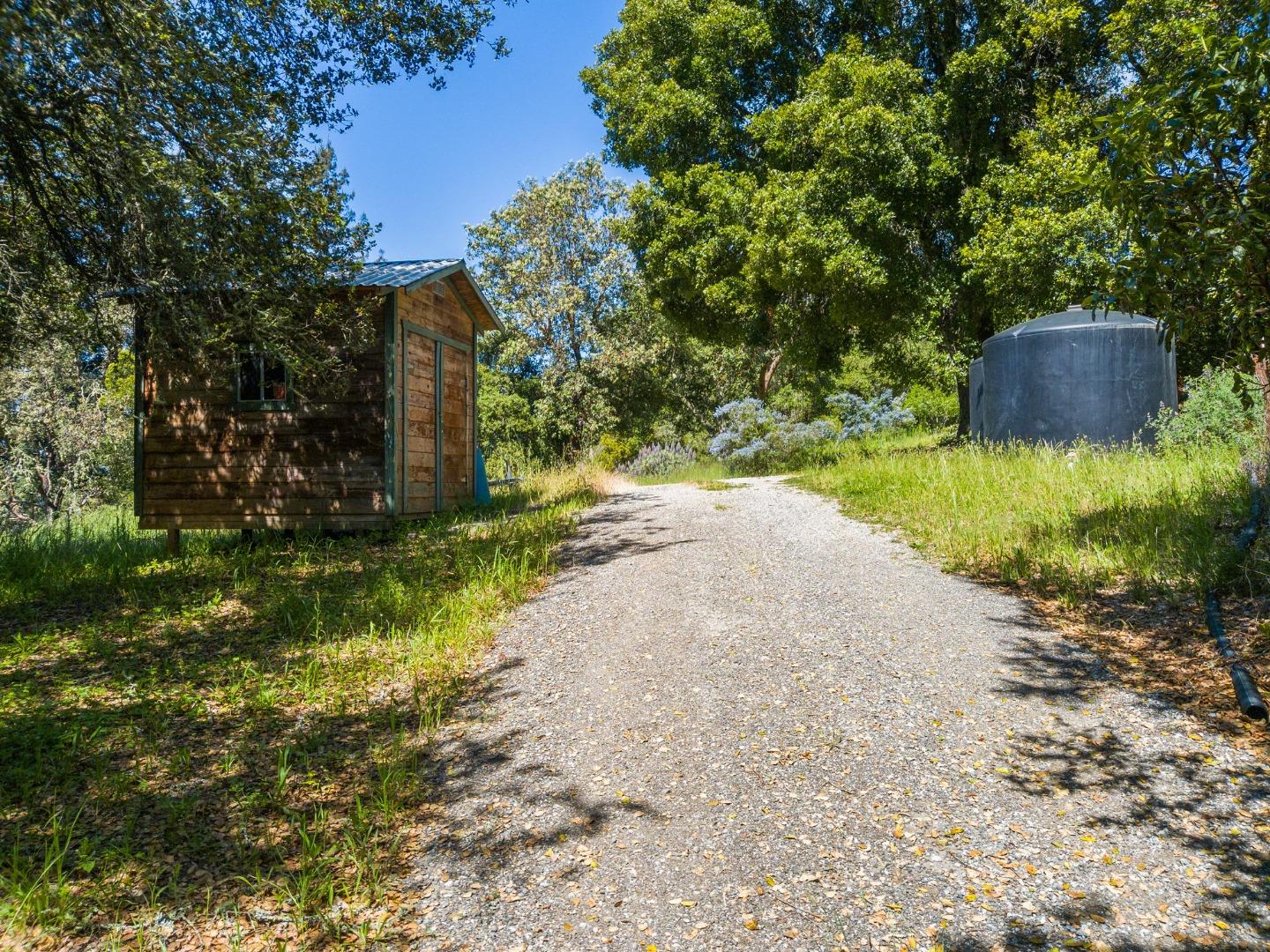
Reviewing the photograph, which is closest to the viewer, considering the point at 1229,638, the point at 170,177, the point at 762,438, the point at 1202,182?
the point at 1202,182

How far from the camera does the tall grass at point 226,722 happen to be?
2629 mm

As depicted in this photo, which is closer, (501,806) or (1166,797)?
(1166,797)

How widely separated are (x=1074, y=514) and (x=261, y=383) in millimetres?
9285

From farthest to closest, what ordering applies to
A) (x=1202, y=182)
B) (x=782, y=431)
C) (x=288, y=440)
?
(x=782, y=431)
(x=288, y=440)
(x=1202, y=182)

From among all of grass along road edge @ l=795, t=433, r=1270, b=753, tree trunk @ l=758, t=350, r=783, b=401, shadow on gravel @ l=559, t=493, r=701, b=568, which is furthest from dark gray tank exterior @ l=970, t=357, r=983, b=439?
tree trunk @ l=758, t=350, r=783, b=401

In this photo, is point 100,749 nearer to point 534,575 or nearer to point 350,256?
point 534,575

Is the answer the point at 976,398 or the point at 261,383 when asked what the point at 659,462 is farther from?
the point at 261,383

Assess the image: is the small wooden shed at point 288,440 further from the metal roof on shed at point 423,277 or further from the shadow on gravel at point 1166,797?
the shadow on gravel at point 1166,797

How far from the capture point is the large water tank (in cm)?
1027

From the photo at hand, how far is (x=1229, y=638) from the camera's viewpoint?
4.04 meters

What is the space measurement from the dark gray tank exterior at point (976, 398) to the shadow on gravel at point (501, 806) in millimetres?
11261

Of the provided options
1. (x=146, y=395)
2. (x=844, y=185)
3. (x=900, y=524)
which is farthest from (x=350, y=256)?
(x=844, y=185)

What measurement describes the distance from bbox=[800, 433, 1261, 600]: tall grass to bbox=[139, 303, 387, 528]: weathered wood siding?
6034 millimetres

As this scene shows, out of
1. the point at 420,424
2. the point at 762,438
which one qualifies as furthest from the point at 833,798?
the point at 762,438
